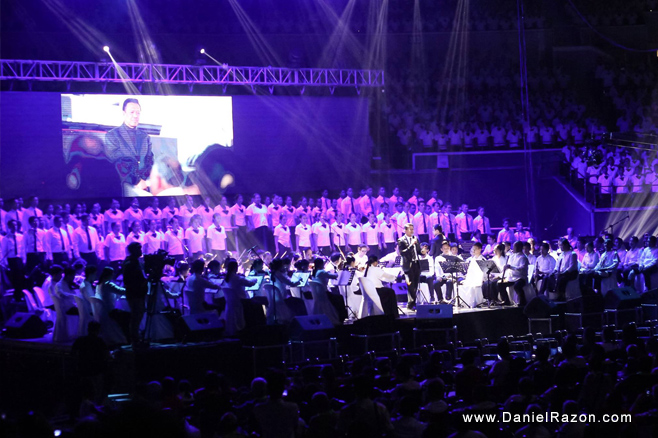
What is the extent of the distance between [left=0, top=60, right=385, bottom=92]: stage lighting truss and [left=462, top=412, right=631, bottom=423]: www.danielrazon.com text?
55.9ft

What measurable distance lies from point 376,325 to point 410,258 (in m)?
2.64

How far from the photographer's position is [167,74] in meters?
22.0

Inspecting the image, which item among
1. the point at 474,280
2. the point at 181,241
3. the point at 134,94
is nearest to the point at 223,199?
the point at 181,241

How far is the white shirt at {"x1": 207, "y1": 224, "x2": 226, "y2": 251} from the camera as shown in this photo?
852 inches

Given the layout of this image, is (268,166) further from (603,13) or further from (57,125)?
(603,13)

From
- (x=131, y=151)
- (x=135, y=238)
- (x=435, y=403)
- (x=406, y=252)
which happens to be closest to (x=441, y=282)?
(x=406, y=252)

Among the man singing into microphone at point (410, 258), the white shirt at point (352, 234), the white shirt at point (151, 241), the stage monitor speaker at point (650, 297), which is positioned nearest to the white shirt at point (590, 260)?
the stage monitor speaker at point (650, 297)

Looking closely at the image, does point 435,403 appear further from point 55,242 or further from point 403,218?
point 403,218

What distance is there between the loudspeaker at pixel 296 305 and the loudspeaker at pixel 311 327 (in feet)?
2.45

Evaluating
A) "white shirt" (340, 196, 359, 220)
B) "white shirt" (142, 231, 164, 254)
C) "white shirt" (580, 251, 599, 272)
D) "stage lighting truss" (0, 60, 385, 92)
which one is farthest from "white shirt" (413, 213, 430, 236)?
"white shirt" (142, 231, 164, 254)

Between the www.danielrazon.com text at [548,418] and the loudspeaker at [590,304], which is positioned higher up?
the loudspeaker at [590,304]

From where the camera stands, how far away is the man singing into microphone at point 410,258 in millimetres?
16328

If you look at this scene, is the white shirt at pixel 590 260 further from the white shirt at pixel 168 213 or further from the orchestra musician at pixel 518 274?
the white shirt at pixel 168 213

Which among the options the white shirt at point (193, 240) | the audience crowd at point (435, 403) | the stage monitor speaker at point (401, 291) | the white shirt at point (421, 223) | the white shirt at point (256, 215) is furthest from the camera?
the white shirt at point (421, 223)
